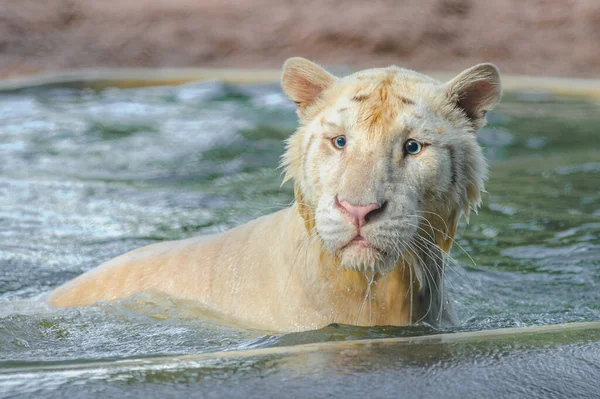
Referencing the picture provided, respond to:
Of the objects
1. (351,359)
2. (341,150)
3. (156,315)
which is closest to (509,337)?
(351,359)

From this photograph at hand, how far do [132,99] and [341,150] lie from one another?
30.9 ft

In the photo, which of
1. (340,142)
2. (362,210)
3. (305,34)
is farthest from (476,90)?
(305,34)

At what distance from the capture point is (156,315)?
4020mm

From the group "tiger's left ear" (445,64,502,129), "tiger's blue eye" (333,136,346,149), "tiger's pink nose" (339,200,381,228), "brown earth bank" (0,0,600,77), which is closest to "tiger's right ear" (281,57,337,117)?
"tiger's blue eye" (333,136,346,149)

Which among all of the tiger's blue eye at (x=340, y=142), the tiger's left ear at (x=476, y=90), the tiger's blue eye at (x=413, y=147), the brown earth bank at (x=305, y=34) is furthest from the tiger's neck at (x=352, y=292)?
the brown earth bank at (x=305, y=34)

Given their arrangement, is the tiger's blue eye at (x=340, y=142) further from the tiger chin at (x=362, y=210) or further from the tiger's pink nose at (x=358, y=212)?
the tiger's pink nose at (x=358, y=212)

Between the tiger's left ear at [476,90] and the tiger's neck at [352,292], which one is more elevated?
the tiger's left ear at [476,90]

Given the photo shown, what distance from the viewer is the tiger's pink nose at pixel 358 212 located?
3129mm

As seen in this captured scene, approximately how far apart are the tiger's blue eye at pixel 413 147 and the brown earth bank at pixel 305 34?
1199 centimetres

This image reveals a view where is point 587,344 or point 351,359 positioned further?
point 587,344

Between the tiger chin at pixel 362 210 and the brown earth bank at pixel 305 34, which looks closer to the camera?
the tiger chin at pixel 362 210

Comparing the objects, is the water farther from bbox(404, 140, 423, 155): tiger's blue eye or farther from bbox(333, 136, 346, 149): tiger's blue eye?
bbox(333, 136, 346, 149): tiger's blue eye

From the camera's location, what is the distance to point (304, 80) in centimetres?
382

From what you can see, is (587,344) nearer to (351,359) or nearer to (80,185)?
(351,359)
